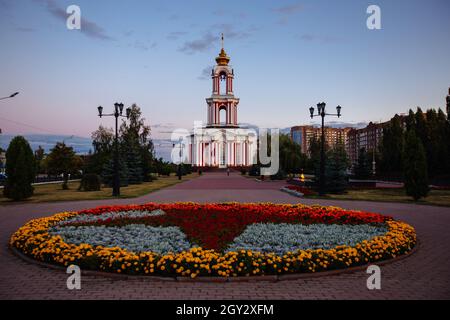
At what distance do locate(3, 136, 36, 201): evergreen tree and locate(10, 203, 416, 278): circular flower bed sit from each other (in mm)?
8591

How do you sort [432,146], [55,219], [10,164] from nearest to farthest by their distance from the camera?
[55,219], [10,164], [432,146]

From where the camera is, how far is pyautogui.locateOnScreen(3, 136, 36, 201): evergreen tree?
767 inches

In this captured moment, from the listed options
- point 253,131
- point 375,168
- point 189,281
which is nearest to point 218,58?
point 253,131

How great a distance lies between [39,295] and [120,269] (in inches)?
54.3

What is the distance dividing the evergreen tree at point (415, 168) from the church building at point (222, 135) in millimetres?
70979

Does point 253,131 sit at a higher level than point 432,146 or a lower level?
higher

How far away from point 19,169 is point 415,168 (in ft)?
68.4

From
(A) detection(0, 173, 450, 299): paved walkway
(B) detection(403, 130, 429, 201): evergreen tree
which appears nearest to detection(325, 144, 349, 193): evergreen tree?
(B) detection(403, 130, 429, 201): evergreen tree

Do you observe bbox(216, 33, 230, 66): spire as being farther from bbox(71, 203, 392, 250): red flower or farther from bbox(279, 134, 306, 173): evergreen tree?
bbox(71, 203, 392, 250): red flower

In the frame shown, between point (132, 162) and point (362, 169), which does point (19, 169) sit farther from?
point (362, 169)

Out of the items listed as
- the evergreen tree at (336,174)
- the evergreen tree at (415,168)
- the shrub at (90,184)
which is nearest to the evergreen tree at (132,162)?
the shrub at (90,184)

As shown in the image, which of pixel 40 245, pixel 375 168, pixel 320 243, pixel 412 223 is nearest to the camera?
pixel 40 245

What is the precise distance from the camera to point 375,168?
54281 mm

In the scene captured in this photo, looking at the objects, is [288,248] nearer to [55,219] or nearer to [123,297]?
[123,297]
